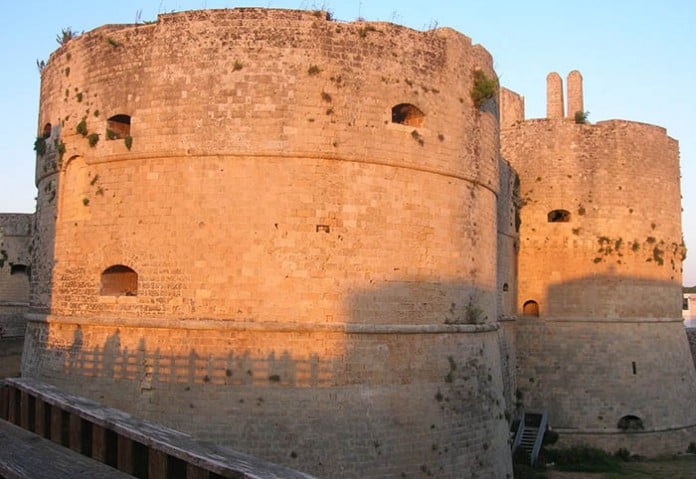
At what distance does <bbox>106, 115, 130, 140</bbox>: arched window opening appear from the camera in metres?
10.5

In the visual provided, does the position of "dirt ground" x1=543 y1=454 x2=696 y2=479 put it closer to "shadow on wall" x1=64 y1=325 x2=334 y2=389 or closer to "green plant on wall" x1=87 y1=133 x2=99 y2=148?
"shadow on wall" x1=64 y1=325 x2=334 y2=389

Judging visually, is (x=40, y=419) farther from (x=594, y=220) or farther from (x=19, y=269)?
(x=19, y=269)

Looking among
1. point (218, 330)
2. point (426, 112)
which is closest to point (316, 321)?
point (218, 330)

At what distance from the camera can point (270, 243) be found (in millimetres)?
9688

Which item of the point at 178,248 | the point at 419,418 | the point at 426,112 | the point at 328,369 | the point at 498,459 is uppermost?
the point at 426,112

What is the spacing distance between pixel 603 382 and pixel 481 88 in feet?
29.4

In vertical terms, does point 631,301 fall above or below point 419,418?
above

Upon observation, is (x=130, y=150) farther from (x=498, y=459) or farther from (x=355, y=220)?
(x=498, y=459)

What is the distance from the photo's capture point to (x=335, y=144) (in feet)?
32.8

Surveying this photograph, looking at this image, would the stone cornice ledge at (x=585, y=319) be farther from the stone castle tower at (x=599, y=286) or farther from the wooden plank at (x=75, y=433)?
the wooden plank at (x=75, y=433)

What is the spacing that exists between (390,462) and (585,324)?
30.6 ft

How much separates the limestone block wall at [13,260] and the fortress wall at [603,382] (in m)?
15.6

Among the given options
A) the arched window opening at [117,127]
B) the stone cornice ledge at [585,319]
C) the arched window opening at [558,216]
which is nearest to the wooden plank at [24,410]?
the arched window opening at [117,127]

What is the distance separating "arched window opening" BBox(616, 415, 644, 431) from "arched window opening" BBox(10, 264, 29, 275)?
59.9 feet
